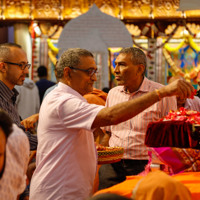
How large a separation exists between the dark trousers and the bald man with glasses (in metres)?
0.51

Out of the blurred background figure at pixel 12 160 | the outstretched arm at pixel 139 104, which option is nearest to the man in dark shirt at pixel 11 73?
the outstretched arm at pixel 139 104

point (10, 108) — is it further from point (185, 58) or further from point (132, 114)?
point (185, 58)

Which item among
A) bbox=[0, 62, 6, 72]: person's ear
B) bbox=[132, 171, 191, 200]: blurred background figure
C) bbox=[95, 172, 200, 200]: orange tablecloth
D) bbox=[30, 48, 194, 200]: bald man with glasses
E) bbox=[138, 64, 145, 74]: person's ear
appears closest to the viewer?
bbox=[132, 171, 191, 200]: blurred background figure

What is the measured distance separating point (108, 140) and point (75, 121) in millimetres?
1262

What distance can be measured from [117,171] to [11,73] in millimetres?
1112

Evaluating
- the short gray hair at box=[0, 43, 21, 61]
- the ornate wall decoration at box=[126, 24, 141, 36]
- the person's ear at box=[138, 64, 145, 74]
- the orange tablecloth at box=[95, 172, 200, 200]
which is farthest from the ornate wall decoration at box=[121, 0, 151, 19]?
the orange tablecloth at box=[95, 172, 200, 200]

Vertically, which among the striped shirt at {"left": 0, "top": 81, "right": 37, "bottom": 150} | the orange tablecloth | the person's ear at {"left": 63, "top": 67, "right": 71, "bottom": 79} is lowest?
the orange tablecloth

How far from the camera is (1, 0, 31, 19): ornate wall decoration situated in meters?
9.34

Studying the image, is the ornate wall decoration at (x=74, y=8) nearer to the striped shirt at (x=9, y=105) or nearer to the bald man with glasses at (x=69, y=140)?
the striped shirt at (x=9, y=105)

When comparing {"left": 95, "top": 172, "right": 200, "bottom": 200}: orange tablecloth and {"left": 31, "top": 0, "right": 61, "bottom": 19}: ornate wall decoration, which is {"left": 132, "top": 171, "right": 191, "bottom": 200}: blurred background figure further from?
{"left": 31, "top": 0, "right": 61, "bottom": 19}: ornate wall decoration

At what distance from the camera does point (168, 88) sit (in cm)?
210

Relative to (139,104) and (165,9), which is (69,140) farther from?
(165,9)

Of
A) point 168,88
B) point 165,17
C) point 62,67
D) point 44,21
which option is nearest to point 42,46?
point 44,21

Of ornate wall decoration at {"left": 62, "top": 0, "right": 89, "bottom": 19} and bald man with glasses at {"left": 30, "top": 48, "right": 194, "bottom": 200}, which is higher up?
ornate wall decoration at {"left": 62, "top": 0, "right": 89, "bottom": 19}
